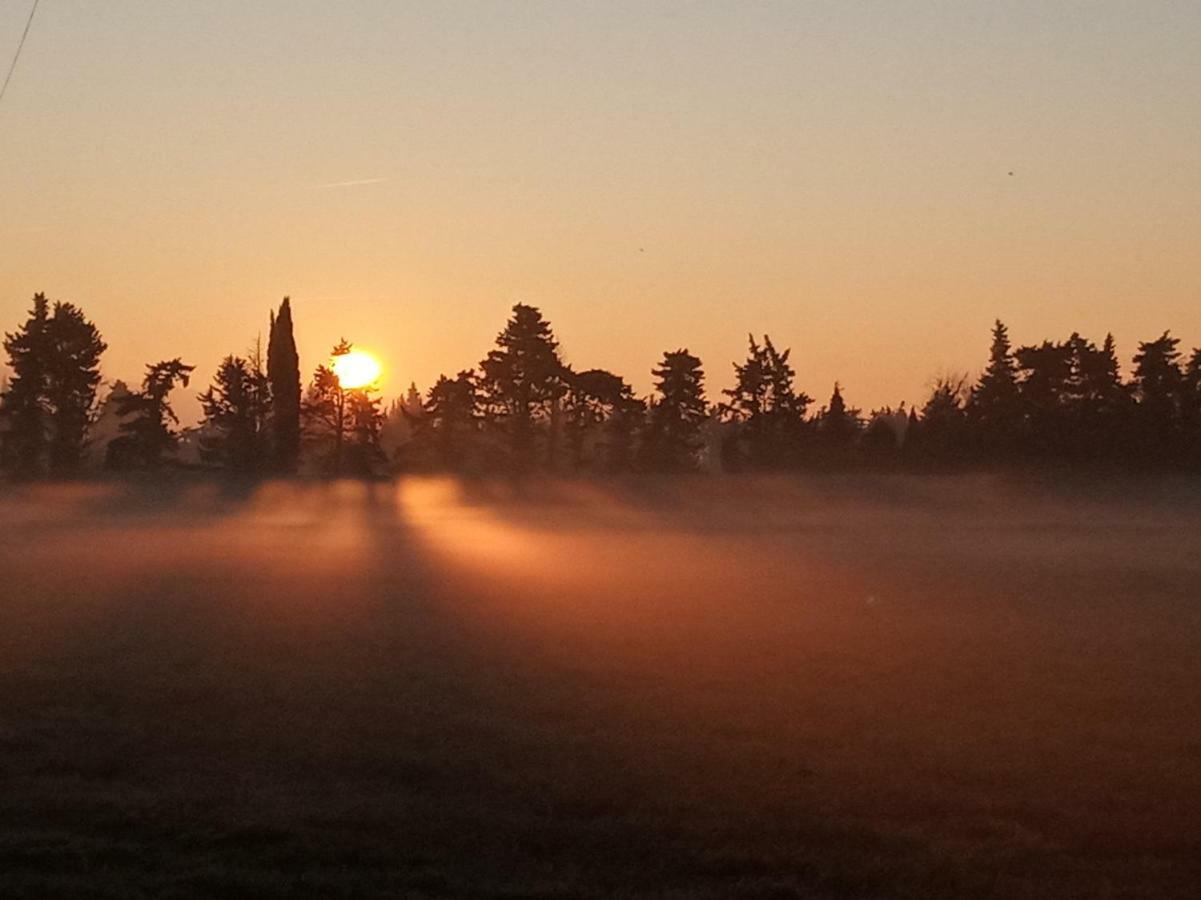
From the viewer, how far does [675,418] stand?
7675cm

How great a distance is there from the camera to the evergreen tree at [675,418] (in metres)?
75.6

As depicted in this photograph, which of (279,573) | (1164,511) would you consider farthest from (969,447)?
(279,573)

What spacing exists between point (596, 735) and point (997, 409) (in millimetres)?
63980

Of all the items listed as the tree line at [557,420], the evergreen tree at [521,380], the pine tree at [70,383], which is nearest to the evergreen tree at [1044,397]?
the tree line at [557,420]

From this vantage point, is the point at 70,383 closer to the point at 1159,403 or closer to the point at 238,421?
the point at 238,421

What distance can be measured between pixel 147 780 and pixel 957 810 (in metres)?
5.62

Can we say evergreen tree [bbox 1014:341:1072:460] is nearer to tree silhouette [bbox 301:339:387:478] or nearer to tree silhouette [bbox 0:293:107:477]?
tree silhouette [bbox 301:339:387:478]

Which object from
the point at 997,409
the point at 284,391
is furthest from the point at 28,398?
the point at 997,409

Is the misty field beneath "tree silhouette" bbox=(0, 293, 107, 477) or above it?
beneath

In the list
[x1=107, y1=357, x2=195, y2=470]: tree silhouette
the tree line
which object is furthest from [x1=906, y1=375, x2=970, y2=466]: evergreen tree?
[x1=107, y1=357, x2=195, y2=470]: tree silhouette

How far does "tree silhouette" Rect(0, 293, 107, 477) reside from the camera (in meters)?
70.9

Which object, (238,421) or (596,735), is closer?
(596,735)

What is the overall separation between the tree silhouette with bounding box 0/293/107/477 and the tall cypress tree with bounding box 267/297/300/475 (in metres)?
7.28

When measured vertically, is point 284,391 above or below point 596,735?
above
